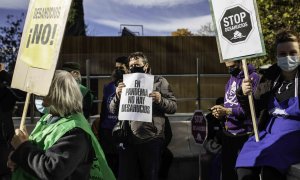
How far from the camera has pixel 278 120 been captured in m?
3.59

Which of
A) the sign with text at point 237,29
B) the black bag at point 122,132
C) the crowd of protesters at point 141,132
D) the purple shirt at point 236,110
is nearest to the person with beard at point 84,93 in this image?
the crowd of protesters at point 141,132

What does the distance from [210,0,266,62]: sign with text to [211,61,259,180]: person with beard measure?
0.65 m

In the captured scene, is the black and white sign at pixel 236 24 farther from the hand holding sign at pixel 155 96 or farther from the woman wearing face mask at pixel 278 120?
Result: the hand holding sign at pixel 155 96

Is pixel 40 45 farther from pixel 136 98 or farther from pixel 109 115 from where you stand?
pixel 109 115

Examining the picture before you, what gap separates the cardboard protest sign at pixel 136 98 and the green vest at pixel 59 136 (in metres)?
1.73

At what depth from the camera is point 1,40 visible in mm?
11750

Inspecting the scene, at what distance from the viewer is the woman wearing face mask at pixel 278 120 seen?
345 centimetres

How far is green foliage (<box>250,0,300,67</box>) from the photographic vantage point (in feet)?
34.5

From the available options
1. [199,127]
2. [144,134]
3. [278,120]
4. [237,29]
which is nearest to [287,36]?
[237,29]

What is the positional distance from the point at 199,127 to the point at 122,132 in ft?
4.83

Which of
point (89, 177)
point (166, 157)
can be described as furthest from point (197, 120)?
point (89, 177)

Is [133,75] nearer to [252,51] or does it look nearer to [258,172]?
[252,51]

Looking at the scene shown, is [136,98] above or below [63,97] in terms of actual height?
above

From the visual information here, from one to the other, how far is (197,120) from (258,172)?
109 inches
